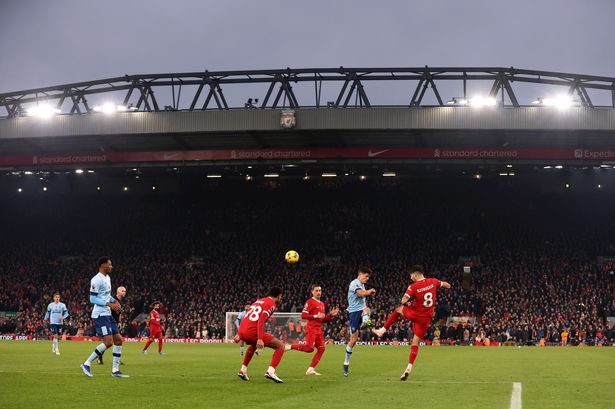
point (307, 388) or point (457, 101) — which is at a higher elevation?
point (457, 101)

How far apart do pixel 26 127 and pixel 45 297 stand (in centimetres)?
1582

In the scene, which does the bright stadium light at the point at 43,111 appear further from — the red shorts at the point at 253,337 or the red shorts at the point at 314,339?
the red shorts at the point at 253,337

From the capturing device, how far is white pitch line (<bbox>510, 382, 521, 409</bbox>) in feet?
40.6

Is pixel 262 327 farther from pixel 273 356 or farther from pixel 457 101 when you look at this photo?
pixel 457 101

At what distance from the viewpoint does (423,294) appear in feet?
59.6

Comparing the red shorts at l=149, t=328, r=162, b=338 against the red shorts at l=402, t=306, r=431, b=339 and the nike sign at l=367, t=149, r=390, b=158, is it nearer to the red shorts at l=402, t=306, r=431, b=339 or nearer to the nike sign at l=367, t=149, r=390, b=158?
the red shorts at l=402, t=306, r=431, b=339

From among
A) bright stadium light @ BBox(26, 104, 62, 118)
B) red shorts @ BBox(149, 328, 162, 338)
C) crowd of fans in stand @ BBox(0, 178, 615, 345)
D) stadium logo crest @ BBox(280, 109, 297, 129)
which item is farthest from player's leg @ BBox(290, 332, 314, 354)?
bright stadium light @ BBox(26, 104, 62, 118)

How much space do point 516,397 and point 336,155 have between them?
37.6 m

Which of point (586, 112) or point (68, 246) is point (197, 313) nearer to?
point (68, 246)

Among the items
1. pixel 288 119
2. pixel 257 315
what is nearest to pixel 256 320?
pixel 257 315

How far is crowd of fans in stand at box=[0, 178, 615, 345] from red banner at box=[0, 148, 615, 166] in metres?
10.0

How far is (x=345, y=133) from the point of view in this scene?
47656mm

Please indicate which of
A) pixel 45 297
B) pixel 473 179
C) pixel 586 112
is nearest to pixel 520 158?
pixel 586 112

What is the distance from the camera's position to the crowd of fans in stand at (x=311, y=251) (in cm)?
5488
